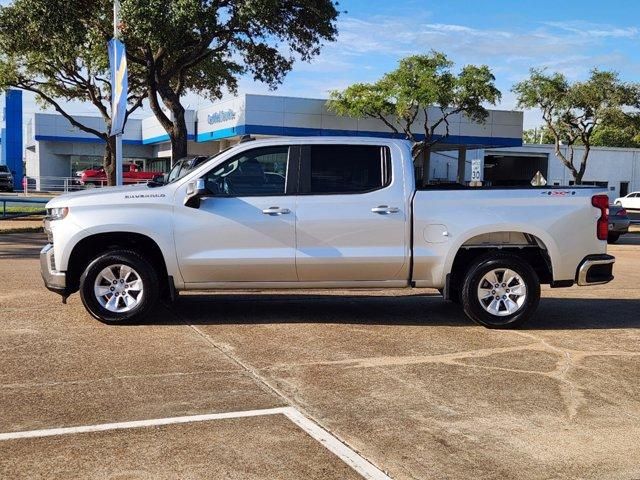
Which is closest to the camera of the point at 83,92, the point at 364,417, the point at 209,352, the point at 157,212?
Answer: the point at 364,417

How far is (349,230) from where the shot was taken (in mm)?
7547

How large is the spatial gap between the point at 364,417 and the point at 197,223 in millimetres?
3306

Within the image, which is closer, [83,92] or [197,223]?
[197,223]

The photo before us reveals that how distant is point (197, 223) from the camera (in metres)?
7.45

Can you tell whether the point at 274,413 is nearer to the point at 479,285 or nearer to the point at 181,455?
the point at 181,455

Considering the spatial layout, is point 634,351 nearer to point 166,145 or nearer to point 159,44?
point 159,44

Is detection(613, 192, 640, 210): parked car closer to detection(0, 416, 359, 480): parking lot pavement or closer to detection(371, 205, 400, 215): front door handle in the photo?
detection(371, 205, 400, 215): front door handle

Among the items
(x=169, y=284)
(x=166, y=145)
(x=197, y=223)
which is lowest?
(x=169, y=284)

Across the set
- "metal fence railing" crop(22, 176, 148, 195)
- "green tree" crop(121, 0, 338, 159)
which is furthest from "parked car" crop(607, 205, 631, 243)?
"metal fence railing" crop(22, 176, 148, 195)

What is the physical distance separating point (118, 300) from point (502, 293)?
4.11 meters

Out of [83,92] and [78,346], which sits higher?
[83,92]

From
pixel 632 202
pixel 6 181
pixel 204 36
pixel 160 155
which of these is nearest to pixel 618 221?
pixel 204 36

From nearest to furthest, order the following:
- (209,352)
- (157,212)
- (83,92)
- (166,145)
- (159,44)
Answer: (209,352) < (157,212) < (159,44) < (83,92) < (166,145)

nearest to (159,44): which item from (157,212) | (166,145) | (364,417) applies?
(157,212)
